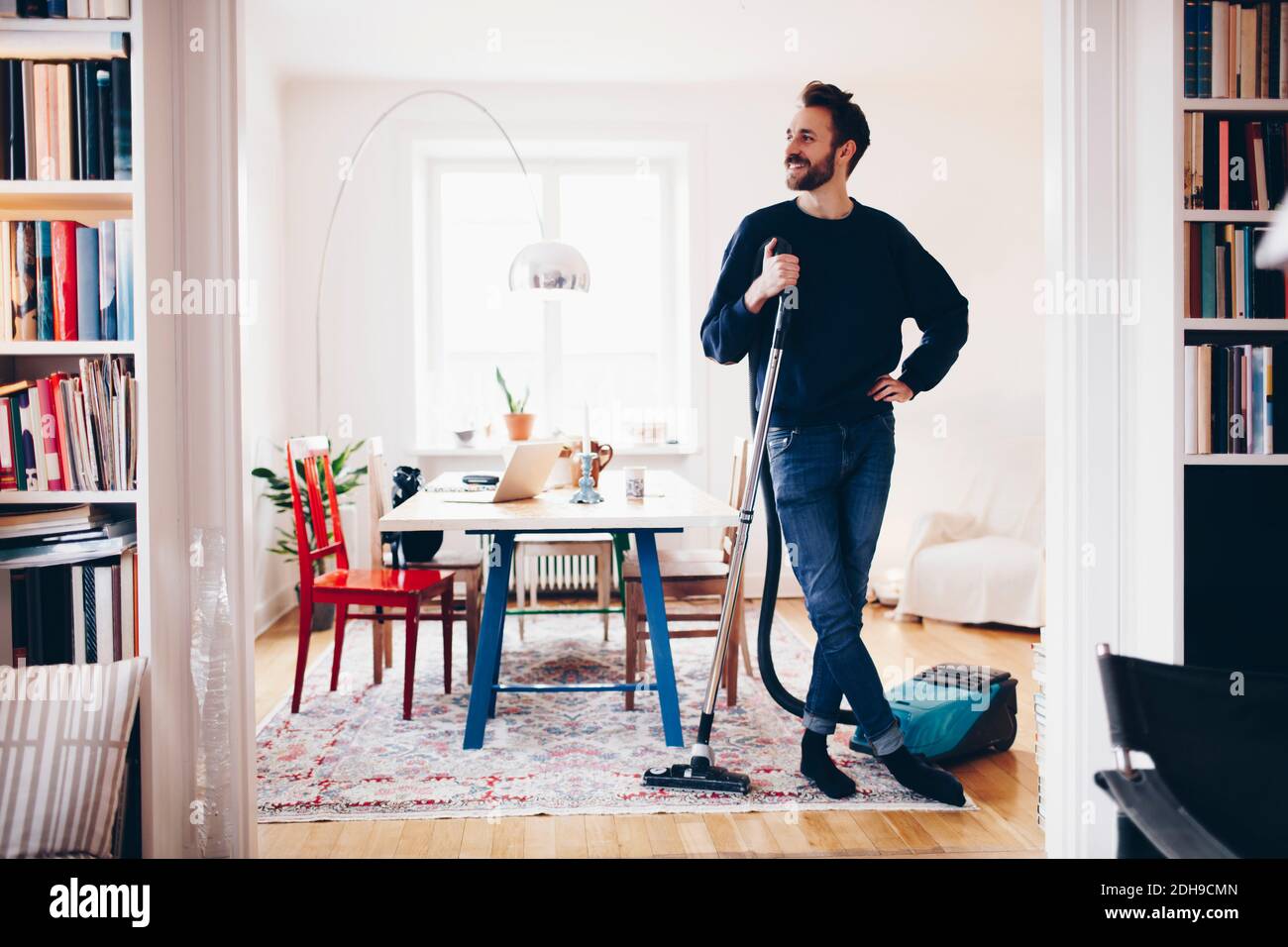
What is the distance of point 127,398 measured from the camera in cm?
185

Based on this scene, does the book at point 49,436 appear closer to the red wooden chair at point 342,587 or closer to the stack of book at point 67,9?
the stack of book at point 67,9

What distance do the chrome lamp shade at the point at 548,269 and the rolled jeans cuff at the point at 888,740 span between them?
81.7 inches

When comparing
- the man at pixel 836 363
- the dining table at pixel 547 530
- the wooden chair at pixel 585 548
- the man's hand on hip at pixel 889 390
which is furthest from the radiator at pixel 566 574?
the man's hand on hip at pixel 889 390

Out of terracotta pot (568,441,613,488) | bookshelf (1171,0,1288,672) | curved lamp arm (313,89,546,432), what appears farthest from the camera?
curved lamp arm (313,89,546,432)

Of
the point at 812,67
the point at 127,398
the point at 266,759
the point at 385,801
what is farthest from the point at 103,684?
the point at 812,67

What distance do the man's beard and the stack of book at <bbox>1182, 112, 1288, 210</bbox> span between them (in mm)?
831

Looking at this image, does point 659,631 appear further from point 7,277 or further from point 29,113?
point 29,113

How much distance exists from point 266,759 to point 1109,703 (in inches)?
91.0

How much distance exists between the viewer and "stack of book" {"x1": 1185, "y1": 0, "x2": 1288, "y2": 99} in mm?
1875

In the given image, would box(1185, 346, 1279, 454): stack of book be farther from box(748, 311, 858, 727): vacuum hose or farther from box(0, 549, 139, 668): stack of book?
box(0, 549, 139, 668): stack of book

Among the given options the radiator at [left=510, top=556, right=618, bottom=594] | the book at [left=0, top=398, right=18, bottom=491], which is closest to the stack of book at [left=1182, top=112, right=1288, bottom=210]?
the book at [left=0, top=398, right=18, bottom=491]

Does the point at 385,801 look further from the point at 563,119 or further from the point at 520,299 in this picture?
the point at 563,119

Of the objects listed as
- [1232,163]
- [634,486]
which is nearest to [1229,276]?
[1232,163]

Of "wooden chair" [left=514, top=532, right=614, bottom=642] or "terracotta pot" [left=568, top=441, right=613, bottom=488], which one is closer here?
"terracotta pot" [left=568, top=441, right=613, bottom=488]
